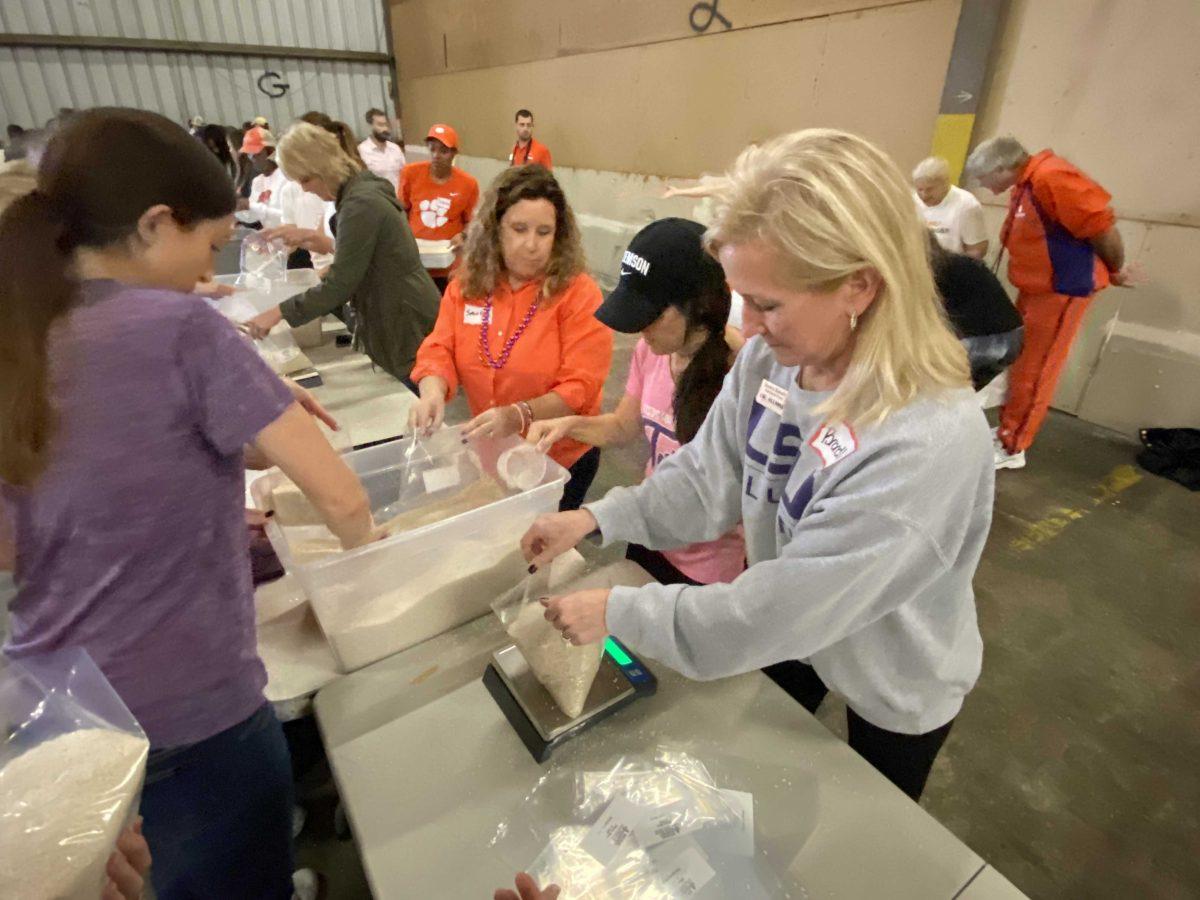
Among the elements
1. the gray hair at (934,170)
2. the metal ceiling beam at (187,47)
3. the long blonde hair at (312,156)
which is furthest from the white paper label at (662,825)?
the metal ceiling beam at (187,47)

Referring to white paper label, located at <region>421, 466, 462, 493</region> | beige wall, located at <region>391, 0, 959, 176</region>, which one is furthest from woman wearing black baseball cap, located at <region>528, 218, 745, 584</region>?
beige wall, located at <region>391, 0, 959, 176</region>

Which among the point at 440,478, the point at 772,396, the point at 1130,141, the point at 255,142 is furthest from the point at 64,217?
the point at 255,142

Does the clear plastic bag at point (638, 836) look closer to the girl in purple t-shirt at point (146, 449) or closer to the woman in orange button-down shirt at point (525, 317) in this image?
the girl in purple t-shirt at point (146, 449)

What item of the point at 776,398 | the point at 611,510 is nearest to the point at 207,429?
the point at 611,510

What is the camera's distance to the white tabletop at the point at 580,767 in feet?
2.56

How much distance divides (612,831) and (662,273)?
3.15 ft

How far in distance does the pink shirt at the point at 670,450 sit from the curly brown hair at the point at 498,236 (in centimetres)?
36

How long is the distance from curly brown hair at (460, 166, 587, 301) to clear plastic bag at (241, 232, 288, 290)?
4.22ft

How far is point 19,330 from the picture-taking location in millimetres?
646

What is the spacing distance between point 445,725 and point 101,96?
1095cm

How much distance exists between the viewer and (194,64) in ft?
28.8

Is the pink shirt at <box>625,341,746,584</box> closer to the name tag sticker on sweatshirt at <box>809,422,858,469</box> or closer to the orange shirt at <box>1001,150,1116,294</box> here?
the name tag sticker on sweatshirt at <box>809,422,858,469</box>

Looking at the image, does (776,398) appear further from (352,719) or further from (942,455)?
(352,719)

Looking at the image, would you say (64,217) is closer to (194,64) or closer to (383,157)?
(383,157)
